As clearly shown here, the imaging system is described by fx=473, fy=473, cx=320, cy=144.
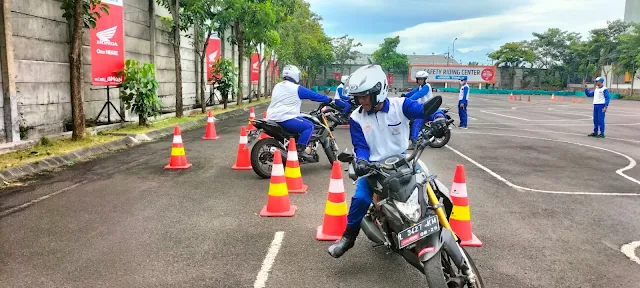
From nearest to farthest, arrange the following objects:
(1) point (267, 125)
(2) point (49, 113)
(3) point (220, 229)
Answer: (3) point (220, 229)
(1) point (267, 125)
(2) point (49, 113)

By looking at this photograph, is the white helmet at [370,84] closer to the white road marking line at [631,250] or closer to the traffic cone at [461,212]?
the traffic cone at [461,212]

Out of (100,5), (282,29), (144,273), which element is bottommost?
(144,273)

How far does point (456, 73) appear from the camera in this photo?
73.6 meters

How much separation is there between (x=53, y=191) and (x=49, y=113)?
17.6 ft

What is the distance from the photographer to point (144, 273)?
4102mm

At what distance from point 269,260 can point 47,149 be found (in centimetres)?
757

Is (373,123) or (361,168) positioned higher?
(373,123)

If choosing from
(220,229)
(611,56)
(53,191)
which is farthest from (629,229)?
(611,56)

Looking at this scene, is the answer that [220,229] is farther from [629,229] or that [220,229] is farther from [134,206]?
[629,229]

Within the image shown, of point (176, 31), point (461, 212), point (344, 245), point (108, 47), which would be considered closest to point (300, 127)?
point (461, 212)

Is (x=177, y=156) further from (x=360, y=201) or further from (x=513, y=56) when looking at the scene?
(x=513, y=56)

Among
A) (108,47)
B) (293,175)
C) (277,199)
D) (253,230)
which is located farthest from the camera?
(108,47)

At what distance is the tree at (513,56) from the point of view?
72.8 metres

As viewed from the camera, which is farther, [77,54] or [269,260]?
[77,54]
